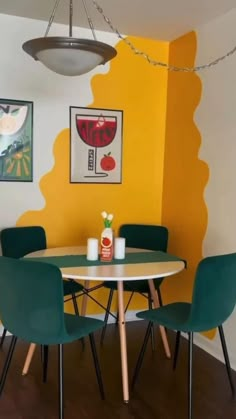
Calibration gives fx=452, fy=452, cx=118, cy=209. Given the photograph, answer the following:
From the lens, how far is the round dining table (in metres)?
2.38

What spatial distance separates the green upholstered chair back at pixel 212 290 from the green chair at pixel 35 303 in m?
0.60

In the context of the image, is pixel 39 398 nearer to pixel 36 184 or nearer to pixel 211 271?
pixel 211 271

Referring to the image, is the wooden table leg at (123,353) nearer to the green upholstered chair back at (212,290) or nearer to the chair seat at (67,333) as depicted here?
the chair seat at (67,333)

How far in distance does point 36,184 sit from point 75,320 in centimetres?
137

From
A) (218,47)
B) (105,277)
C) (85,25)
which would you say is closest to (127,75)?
(85,25)

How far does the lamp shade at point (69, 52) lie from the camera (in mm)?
2034

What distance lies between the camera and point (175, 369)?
9.73 feet

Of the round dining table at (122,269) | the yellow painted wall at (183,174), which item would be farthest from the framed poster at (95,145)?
the round dining table at (122,269)

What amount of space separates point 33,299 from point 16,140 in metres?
1.61

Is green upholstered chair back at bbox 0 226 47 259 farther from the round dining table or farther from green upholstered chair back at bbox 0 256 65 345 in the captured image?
green upholstered chair back at bbox 0 256 65 345

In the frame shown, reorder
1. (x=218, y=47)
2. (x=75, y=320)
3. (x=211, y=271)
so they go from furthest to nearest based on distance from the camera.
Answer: (x=218, y=47), (x=75, y=320), (x=211, y=271)

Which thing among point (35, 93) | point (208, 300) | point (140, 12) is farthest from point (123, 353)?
point (140, 12)

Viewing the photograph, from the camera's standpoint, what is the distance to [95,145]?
3648mm

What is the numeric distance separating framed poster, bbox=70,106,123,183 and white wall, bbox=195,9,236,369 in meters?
0.71
